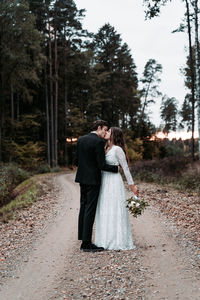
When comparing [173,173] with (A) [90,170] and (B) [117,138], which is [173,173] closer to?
(B) [117,138]

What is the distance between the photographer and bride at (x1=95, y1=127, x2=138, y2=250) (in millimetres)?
5695

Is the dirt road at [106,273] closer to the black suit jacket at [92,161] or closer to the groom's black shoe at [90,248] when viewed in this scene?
the groom's black shoe at [90,248]

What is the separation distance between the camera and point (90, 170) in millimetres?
5828

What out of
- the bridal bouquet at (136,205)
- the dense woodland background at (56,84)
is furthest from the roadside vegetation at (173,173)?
the bridal bouquet at (136,205)

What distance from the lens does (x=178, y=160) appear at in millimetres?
19141

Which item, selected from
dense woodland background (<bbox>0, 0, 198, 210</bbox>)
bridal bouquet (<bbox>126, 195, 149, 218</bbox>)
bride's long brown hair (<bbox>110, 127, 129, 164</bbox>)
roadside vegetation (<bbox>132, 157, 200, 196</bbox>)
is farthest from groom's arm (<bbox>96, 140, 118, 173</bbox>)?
dense woodland background (<bbox>0, 0, 198, 210</bbox>)

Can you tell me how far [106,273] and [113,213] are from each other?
141 centimetres

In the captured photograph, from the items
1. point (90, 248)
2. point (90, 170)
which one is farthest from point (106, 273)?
point (90, 170)

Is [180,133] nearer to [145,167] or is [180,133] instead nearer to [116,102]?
[116,102]

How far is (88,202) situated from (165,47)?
1772cm

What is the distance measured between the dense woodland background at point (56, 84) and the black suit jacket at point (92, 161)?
703 inches

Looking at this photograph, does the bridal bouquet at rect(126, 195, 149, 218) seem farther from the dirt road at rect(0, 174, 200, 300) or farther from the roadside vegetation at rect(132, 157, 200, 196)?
the roadside vegetation at rect(132, 157, 200, 196)

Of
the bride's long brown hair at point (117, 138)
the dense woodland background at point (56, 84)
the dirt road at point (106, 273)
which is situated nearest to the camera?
the dirt road at point (106, 273)

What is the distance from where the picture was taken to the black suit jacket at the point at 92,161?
18.9ft
